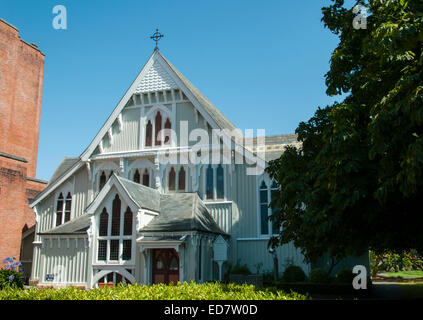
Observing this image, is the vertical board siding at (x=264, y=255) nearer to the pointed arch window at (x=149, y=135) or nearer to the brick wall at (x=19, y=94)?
the pointed arch window at (x=149, y=135)

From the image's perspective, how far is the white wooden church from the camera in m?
21.1

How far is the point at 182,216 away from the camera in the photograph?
2184cm

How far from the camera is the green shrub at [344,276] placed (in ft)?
68.7

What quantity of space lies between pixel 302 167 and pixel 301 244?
264 centimetres

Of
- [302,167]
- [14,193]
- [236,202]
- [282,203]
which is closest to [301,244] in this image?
[282,203]

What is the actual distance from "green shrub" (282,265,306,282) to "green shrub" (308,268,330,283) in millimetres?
535

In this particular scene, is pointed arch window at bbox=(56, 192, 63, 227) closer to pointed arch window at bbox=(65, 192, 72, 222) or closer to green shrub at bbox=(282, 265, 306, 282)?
pointed arch window at bbox=(65, 192, 72, 222)

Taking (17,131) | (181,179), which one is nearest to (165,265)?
(181,179)

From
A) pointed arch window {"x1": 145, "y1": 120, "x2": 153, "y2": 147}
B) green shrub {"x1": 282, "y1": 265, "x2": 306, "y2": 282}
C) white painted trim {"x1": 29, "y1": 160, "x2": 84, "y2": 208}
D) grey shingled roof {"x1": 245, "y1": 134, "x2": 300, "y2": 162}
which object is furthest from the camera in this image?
grey shingled roof {"x1": 245, "y1": 134, "x2": 300, "y2": 162}

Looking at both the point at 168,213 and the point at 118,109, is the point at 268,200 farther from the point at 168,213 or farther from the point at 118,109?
the point at 118,109

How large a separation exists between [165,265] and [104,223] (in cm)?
432

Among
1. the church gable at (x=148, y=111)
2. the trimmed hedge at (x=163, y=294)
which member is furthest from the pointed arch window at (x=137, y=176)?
the trimmed hedge at (x=163, y=294)

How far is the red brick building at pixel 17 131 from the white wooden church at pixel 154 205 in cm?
330

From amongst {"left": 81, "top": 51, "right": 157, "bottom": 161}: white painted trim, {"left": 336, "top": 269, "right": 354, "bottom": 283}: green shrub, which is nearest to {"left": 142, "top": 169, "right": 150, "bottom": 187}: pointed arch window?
{"left": 81, "top": 51, "right": 157, "bottom": 161}: white painted trim
